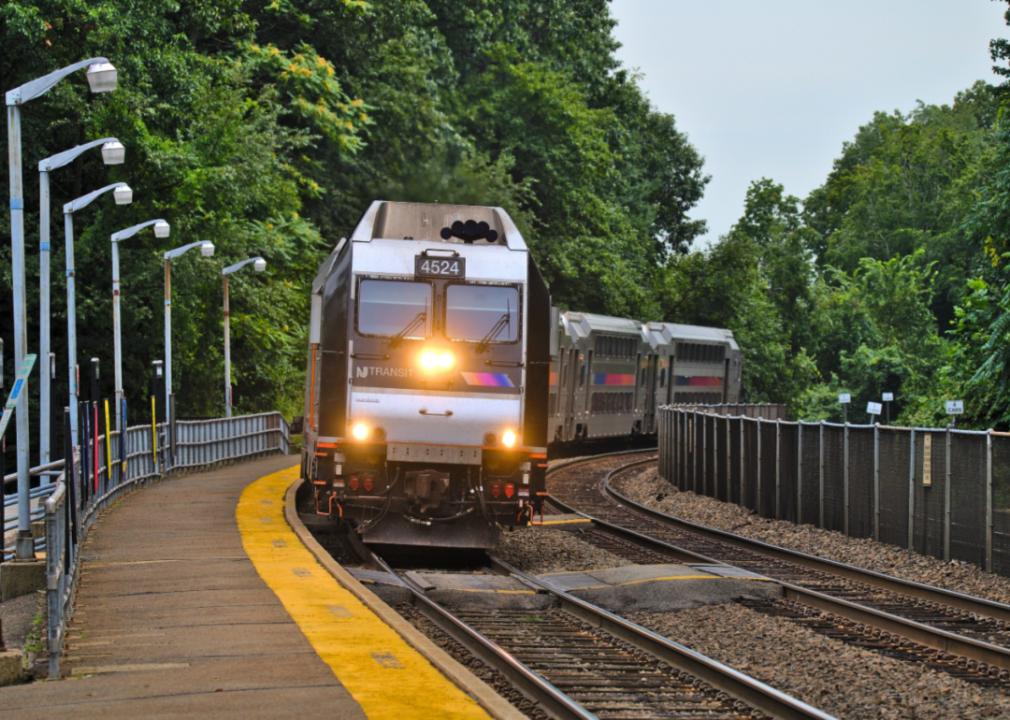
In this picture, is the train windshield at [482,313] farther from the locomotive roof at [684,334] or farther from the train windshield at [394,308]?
the locomotive roof at [684,334]

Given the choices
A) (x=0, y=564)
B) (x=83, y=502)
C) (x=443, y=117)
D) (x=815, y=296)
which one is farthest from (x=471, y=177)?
(x=815, y=296)

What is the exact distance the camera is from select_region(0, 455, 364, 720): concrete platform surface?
34.7 ft

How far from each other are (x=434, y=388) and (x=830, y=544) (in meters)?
7.37

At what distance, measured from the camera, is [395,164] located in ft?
175

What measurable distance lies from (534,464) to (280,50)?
39129mm

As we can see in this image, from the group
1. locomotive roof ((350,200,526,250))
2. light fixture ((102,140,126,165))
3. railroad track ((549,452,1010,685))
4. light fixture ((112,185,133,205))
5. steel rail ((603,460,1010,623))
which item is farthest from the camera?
light fixture ((112,185,133,205))

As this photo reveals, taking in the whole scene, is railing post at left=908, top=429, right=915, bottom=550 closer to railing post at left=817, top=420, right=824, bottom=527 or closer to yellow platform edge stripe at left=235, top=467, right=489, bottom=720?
railing post at left=817, top=420, right=824, bottom=527

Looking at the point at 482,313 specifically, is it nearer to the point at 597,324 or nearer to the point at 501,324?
the point at 501,324

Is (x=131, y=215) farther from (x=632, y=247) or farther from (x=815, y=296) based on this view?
(x=815, y=296)

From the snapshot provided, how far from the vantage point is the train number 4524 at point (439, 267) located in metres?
20.3

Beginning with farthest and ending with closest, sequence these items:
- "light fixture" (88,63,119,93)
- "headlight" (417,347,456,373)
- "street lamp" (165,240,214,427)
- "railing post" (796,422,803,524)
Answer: "street lamp" (165,240,214,427) → "railing post" (796,422,803,524) → "light fixture" (88,63,119,93) → "headlight" (417,347,456,373)

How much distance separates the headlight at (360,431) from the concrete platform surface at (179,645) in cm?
194

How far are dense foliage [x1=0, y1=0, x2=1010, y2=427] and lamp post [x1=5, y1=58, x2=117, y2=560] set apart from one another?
15655 millimetres

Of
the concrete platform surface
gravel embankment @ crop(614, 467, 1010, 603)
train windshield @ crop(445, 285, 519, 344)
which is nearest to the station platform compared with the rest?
the concrete platform surface
